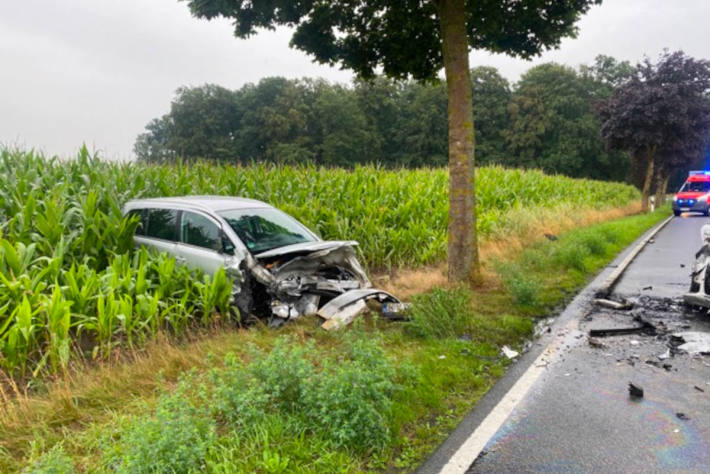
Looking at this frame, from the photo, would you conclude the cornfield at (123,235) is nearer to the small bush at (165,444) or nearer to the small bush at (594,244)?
the small bush at (165,444)

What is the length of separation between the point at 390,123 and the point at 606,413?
59221 mm

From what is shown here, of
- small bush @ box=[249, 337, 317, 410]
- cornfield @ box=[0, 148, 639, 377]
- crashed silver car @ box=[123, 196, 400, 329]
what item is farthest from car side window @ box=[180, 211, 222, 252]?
small bush @ box=[249, 337, 317, 410]

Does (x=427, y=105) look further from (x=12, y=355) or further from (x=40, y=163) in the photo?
(x=12, y=355)

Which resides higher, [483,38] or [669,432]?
[483,38]

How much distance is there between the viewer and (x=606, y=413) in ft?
12.8

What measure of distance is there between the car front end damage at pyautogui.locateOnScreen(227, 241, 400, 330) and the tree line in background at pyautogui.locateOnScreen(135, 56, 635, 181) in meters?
42.2

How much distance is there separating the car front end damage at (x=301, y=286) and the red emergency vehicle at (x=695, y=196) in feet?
90.6

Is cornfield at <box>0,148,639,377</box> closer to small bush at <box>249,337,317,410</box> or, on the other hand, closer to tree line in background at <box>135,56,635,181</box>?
small bush at <box>249,337,317,410</box>

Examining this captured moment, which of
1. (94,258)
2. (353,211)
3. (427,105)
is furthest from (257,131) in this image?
(94,258)

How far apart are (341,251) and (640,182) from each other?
62928mm

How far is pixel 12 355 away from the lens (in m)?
4.29

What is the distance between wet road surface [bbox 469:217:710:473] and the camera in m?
3.23

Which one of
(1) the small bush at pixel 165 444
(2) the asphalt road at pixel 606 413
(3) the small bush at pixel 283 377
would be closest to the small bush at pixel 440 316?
(2) the asphalt road at pixel 606 413

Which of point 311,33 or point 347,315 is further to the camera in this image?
point 311,33
